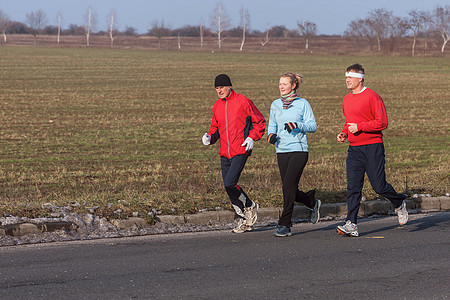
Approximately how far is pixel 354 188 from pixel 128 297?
144 inches

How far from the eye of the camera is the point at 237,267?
6.53 meters

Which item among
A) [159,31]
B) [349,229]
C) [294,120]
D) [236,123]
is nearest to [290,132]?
[294,120]

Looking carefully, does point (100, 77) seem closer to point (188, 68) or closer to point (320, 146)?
point (188, 68)

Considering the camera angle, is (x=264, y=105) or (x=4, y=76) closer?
(x=264, y=105)

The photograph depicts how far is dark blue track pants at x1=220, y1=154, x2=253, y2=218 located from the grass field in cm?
107

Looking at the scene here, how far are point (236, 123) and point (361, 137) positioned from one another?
147cm

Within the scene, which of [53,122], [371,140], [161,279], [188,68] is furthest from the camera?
[188,68]

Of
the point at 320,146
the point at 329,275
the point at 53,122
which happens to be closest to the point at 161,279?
the point at 329,275

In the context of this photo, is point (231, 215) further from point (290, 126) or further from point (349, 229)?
point (290, 126)

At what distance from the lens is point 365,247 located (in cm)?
752

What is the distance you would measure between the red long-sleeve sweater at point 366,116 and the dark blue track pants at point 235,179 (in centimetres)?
130

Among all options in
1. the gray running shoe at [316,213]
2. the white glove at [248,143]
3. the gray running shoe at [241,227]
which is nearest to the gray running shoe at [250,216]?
the gray running shoe at [241,227]

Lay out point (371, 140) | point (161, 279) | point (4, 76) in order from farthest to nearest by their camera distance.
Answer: point (4, 76) → point (371, 140) → point (161, 279)

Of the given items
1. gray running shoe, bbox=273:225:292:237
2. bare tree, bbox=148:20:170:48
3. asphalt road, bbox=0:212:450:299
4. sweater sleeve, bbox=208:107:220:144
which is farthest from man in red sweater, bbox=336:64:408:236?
bare tree, bbox=148:20:170:48
